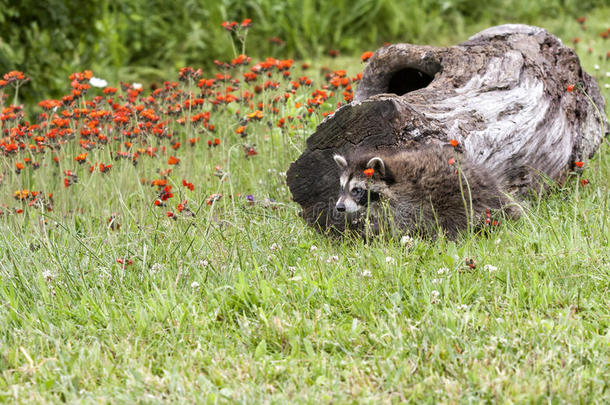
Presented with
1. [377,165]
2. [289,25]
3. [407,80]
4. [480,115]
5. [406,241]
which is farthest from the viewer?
[289,25]

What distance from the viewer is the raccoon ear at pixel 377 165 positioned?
4430 mm

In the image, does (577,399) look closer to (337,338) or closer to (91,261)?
(337,338)

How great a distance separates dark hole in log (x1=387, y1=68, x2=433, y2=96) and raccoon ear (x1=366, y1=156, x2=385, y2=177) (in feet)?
6.47

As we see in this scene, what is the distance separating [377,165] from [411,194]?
0.97ft

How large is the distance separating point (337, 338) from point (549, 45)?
3.82 meters

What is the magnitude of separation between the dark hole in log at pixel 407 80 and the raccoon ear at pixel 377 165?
1.97m

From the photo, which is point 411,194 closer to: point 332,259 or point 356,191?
point 356,191

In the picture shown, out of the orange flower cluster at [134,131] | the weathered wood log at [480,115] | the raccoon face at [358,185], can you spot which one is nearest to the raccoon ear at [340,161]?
the raccoon face at [358,185]

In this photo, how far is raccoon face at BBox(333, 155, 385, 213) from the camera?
4.50m

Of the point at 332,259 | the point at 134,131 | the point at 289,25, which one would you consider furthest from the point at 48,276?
the point at 289,25

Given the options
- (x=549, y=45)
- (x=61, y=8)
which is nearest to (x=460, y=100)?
(x=549, y=45)

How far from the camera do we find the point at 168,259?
4.35 meters

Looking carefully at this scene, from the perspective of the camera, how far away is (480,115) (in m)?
5.05

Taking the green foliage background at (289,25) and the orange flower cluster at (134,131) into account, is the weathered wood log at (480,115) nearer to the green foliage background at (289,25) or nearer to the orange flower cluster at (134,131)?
the orange flower cluster at (134,131)
